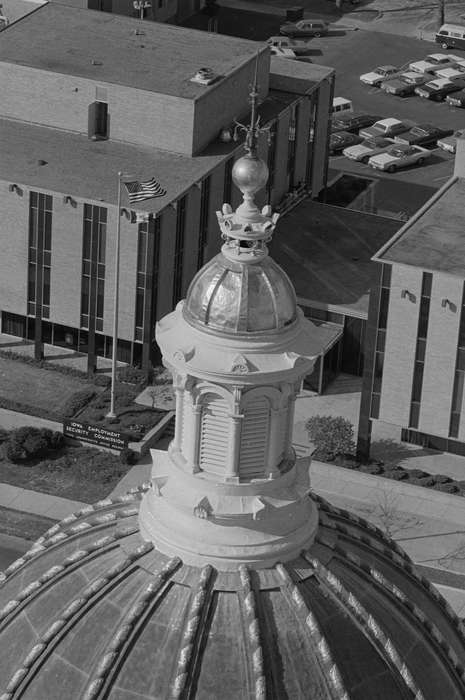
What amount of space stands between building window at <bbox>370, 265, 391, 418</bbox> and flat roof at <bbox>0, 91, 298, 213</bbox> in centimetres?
1617

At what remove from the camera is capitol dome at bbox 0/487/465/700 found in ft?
123

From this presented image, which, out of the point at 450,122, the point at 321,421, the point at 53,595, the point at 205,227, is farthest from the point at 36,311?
the point at 53,595

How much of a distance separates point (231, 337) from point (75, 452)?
68590 millimetres

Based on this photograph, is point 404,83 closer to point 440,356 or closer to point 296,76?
point 296,76

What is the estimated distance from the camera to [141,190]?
105 metres

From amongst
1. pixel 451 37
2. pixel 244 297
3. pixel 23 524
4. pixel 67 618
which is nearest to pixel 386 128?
pixel 451 37

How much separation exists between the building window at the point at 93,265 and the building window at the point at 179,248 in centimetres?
485

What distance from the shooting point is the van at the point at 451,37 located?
18625cm

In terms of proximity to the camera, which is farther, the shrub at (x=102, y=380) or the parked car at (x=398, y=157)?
A: the parked car at (x=398, y=157)

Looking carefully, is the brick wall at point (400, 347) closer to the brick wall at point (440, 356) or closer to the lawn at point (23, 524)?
the brick wall at point (440, 356)

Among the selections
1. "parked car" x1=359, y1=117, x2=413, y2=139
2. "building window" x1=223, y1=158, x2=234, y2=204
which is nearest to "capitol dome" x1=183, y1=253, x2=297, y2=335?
"building window" x1=223, y1=158, x2=234, y2=204

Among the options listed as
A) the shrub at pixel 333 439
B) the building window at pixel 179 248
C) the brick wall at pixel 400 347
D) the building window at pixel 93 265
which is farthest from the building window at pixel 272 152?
the shrub at pixel 333 439

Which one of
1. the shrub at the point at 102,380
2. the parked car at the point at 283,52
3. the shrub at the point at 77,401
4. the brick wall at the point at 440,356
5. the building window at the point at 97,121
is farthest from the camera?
the parked car at the point at 283,52

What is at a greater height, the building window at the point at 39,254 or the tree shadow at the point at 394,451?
the building window at the point at 39,254
